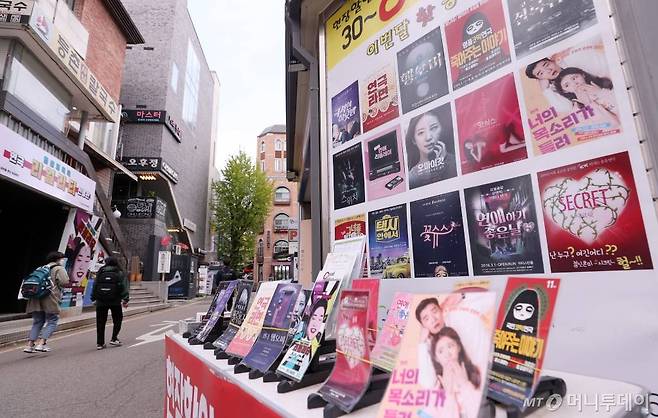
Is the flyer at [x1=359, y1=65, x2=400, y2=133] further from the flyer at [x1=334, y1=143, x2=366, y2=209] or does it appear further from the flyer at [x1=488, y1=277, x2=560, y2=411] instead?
the flyer at [x1=488, y1=277, x2=560, y2=411]

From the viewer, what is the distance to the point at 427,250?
1.66 metres

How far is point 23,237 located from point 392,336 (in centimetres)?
1194

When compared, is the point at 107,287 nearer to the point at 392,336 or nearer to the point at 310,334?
the point at 310,334

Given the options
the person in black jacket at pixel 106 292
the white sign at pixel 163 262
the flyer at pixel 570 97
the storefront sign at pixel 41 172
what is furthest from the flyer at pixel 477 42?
the white sign at pixel 163 262

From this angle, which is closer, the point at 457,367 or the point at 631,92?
the point at 457,367

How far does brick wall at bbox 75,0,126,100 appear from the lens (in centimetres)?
1227

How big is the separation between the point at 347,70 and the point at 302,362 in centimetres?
189

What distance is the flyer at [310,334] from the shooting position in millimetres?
1012

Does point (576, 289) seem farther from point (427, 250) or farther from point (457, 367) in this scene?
point (457, 367)

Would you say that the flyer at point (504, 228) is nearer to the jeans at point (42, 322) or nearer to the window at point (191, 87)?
the jeans at point (42, 322)

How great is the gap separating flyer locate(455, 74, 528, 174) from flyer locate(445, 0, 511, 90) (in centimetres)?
9

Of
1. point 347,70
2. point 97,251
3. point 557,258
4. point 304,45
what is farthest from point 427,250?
point 97,251

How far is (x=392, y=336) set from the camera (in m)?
0.90

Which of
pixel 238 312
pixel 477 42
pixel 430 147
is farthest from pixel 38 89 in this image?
pixel 477 42
